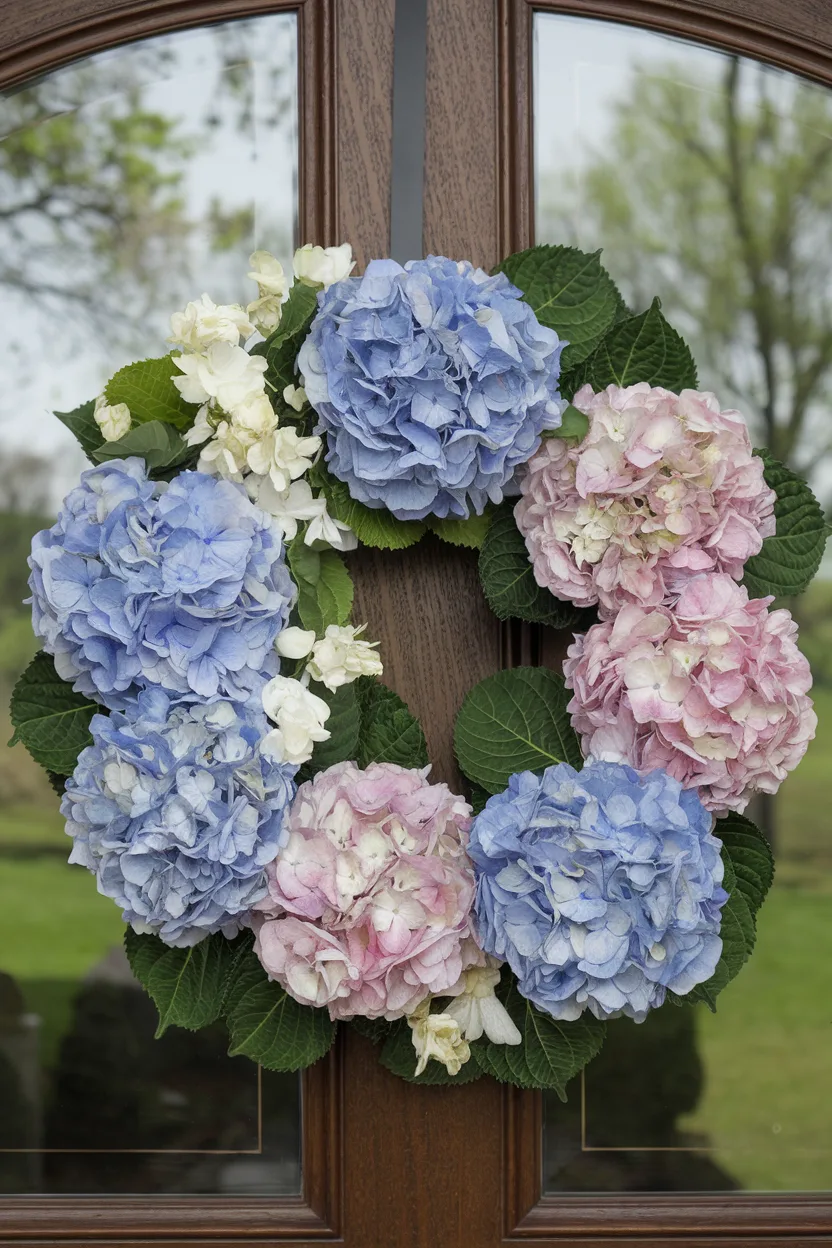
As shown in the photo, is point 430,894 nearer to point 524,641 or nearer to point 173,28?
point 524,641

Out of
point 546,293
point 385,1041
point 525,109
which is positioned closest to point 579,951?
point 385,1041

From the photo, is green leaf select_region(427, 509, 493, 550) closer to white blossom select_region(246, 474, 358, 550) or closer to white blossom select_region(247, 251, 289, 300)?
white blossom select_region(246, 474, 358, 550)

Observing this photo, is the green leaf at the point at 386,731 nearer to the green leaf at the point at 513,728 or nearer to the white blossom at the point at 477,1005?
the green leaf at the point at 513,728

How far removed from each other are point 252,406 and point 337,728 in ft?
0.80

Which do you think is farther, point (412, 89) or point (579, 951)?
point (412, 89)

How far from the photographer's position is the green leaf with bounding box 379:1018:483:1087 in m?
0.84

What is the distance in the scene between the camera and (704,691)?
0.75 meters

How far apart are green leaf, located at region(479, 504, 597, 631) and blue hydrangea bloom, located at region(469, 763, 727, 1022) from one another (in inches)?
5.4

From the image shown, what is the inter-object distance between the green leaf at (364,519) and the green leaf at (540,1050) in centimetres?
36

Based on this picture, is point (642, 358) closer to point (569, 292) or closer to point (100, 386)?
point (569, 292)

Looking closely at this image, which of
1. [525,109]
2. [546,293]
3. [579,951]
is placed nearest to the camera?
[579,951]

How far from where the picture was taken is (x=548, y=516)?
2.65 ft

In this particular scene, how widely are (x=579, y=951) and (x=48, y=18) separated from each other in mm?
883

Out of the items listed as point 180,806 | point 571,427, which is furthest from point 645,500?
point 180,806
